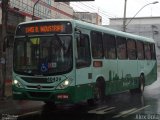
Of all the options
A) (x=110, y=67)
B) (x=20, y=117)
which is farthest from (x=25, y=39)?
(x=110, y=67)

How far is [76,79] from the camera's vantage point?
1331 centimetres

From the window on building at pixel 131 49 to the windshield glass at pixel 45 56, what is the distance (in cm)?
661

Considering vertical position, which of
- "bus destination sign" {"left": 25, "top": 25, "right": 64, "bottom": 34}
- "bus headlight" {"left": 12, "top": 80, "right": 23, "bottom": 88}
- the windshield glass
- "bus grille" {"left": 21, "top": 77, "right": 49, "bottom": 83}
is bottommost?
"bus headlight" {"left": 12, "top": 80, "right": 23, "bottom": 88}

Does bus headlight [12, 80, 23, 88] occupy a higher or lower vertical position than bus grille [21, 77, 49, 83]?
lower

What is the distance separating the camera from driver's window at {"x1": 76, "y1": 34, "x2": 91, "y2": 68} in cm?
1360

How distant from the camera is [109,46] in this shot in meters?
16.7

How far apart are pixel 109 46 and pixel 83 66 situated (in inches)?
118

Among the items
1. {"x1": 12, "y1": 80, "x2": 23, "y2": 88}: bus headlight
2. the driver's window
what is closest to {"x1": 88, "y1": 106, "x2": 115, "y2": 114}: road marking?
the driver's window

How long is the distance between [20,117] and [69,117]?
1.48m

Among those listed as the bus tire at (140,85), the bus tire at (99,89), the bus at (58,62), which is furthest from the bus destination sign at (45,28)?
the bus tire at (140,85)

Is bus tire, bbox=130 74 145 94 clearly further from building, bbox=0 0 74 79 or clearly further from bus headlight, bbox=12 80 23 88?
bus headlight, bbox=12 80 23 88

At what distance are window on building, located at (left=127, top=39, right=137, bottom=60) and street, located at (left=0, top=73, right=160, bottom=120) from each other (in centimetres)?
308

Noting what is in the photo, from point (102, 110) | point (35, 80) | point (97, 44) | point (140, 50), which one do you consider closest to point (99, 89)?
point (102, 110)

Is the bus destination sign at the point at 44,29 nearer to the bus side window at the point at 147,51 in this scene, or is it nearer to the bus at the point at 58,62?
the bus at the point at 58,62
